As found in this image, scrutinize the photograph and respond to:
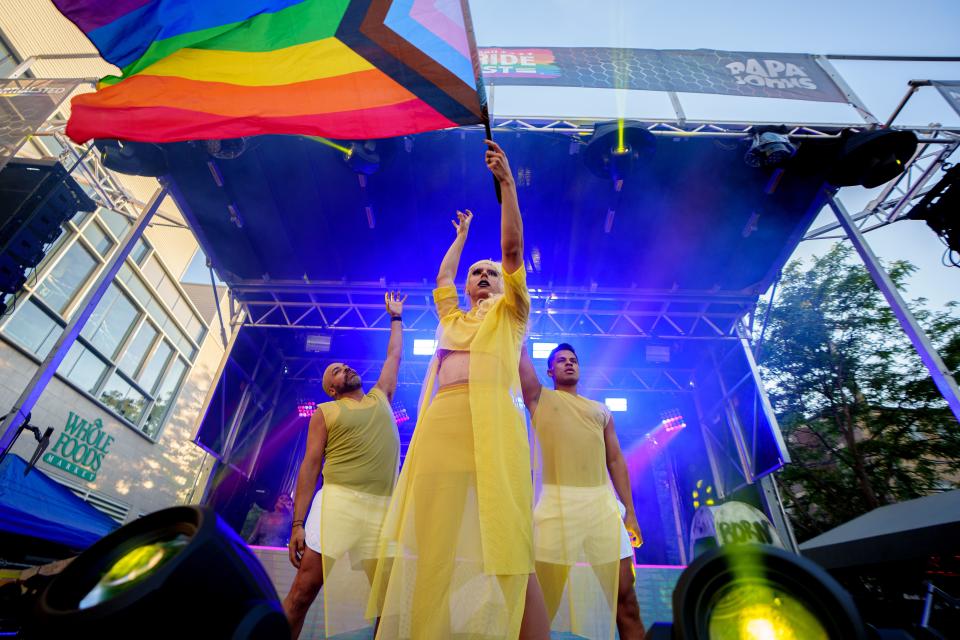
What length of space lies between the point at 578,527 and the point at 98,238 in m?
14.8

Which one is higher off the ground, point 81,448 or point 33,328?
point 33,328

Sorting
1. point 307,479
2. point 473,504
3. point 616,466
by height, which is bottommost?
point 473,504

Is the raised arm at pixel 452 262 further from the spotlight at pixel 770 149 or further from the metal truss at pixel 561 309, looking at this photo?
the metal truss at pixel 561 309

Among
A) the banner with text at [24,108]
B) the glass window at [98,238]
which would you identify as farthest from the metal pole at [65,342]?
the glass window at [98,238]

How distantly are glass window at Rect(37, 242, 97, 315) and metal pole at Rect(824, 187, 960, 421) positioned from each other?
48.7 feet

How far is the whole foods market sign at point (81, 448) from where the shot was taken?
33.7 feet

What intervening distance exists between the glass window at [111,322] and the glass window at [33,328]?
1.32 metres

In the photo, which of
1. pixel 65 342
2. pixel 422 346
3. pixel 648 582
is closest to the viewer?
pixel 648 582

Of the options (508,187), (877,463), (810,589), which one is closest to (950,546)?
(810,589)

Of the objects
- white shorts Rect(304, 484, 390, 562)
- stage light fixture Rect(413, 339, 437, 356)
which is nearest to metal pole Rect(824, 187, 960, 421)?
white shorts Rect(304, 484, 390, 562)

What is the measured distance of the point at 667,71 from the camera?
5855mm

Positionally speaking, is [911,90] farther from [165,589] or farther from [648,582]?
[165,589]

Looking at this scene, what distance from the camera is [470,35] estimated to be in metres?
2.32

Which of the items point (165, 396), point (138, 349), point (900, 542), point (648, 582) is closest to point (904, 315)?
point (648, 582)
